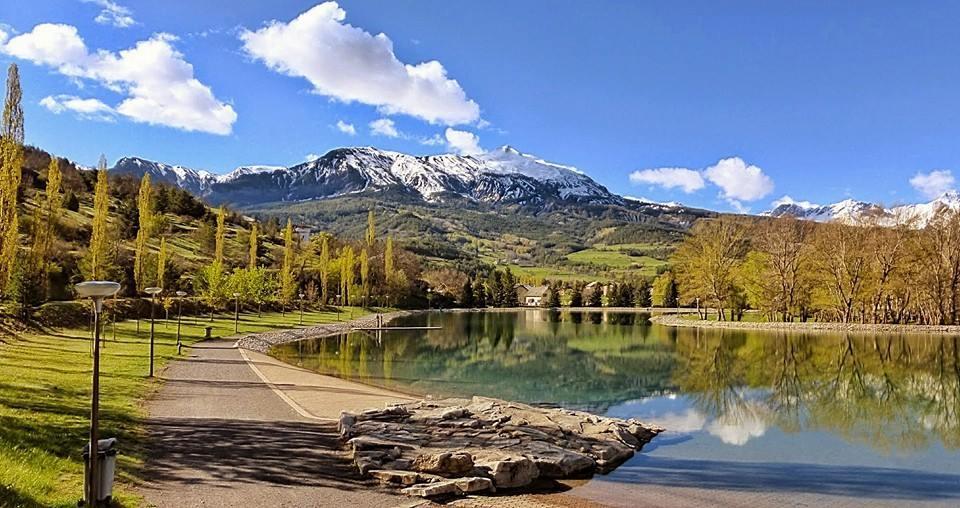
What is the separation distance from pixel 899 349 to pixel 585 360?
23.4 meters

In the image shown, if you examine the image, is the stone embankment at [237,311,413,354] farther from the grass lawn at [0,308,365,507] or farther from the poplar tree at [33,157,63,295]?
the poplar tree at [33,157,63,295]

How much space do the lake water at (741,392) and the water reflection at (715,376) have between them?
0.08 meters

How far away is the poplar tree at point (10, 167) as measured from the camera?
71.4 ft

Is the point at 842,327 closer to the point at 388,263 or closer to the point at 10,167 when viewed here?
the point at 10,167

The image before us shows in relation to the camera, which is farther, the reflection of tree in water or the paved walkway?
the reflection of tree in water

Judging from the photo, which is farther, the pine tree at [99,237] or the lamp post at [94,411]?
the pine tree at [99,237]

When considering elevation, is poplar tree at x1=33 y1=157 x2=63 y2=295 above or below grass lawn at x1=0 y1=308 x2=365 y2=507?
above

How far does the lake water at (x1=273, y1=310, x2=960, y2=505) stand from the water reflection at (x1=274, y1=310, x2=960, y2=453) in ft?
0.27

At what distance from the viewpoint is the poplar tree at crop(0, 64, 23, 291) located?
21.8m

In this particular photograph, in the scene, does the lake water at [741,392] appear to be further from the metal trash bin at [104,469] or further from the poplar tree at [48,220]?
the poplar tree at [48,220]

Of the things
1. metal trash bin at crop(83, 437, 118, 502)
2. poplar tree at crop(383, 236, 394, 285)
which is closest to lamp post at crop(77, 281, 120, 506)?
Answer: metal trash bin at crop(83, 437, 118, 502)

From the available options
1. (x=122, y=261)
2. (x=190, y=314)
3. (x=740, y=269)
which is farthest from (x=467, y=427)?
(x=740, y=269)

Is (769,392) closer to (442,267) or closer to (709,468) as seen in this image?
(709,468)

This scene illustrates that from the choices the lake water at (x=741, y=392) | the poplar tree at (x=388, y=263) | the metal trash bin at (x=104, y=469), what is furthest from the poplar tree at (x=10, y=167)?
the poplar tree at (x=388, y=263)
